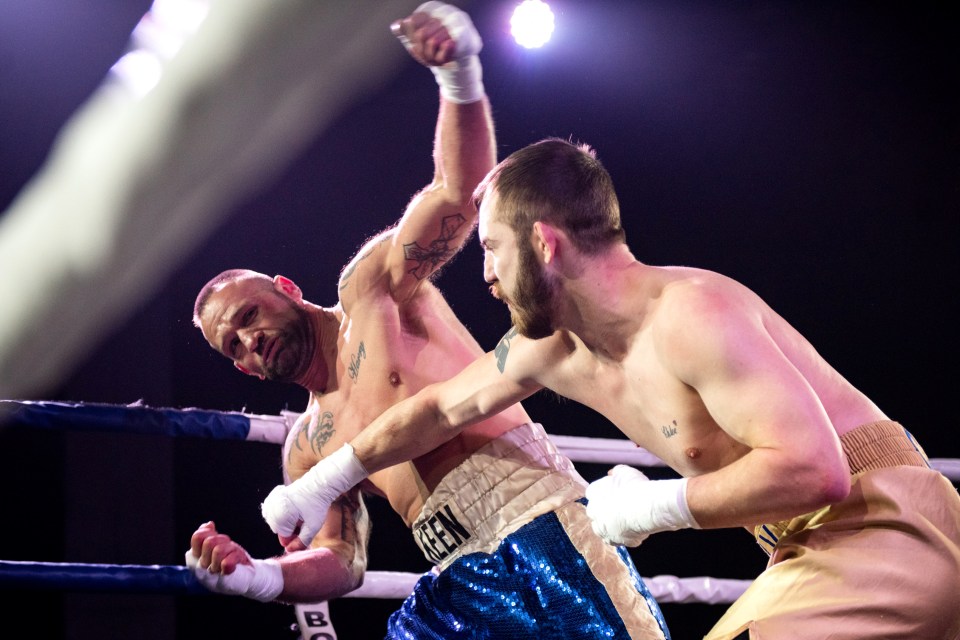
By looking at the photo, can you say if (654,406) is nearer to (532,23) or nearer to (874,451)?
(874,451)

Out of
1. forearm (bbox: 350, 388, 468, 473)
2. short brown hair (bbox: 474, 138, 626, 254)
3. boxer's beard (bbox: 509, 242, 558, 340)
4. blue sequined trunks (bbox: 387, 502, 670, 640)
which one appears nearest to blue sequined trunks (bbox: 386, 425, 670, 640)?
blue sequined trunks (bbox: 387, 502, 670, 640)

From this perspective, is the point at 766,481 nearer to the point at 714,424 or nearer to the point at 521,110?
the point at 714,424

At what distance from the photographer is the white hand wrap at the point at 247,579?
6.35ft

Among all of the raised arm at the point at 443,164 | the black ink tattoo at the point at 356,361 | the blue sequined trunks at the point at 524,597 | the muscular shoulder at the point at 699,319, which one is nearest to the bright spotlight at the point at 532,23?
the raised arm at the point at 443,164

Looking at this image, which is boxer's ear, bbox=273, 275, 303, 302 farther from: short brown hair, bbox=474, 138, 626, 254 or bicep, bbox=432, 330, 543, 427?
short brown hair, bbox=474, 138, 626, 254

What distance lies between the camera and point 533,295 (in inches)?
62.8

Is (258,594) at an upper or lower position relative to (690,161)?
lower

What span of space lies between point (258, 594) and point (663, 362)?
3.68 ft

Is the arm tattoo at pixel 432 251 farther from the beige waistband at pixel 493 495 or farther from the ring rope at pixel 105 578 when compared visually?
the ring rope at pixel 105 578

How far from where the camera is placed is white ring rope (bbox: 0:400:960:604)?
2.13 m

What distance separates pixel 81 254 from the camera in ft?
11.4

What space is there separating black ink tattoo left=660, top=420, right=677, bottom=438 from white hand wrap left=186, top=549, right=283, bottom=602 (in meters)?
0.94

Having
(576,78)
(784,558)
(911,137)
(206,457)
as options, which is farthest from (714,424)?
(911,137)

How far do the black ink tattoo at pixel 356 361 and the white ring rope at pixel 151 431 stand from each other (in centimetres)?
34
